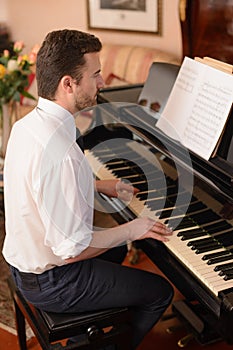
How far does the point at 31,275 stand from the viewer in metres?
1.70

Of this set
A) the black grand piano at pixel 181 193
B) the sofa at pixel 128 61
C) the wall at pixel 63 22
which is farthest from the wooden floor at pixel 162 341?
the wall at pixel 63 22

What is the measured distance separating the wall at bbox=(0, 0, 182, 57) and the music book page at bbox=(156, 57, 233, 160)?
1993 mm

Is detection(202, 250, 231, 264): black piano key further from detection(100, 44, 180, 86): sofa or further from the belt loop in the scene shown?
detection(100, 44, 180, 86): sofa

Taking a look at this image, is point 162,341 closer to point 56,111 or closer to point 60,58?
point 56,111

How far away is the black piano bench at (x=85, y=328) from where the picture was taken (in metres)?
1.66

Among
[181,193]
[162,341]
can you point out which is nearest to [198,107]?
[181,193]

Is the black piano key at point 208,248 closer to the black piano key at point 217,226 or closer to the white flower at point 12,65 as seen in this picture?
the black piano key at point 217,226

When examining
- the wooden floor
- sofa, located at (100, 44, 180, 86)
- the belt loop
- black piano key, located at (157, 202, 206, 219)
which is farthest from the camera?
sofa, located at (100, 44, 180, 86)

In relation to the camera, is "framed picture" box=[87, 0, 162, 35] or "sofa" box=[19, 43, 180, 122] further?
"framed picture" box=[87, 0, 162, 35]

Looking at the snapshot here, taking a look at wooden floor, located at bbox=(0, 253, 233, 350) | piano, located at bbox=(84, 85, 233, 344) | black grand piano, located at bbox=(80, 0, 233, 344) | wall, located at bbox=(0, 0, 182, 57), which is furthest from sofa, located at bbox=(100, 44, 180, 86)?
wooden floor, located at bbox=(0, 253, 233, 350)

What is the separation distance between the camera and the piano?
1534mm

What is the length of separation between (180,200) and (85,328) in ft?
1.88

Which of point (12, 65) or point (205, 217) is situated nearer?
point (205, 217)

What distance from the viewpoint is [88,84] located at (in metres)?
1.61
